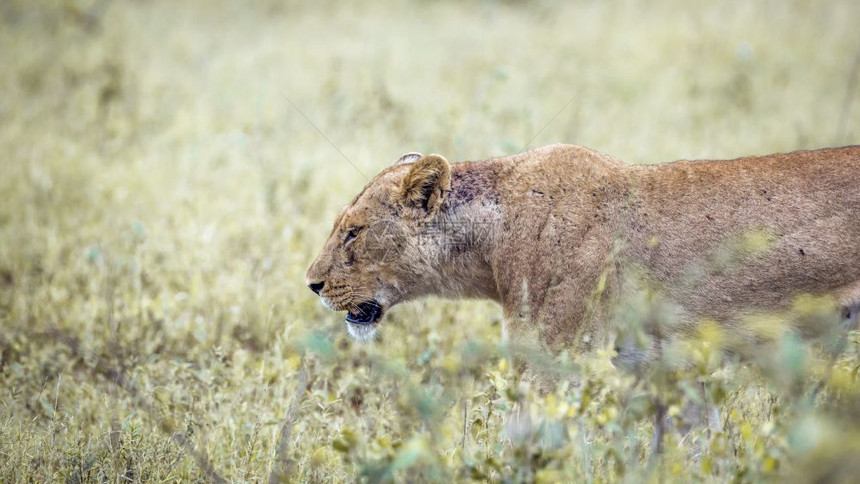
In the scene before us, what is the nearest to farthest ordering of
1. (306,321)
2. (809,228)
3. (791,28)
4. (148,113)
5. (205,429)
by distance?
1. (809,228)
2. (205,429)
3. (306,321)
4. (148,113)
5. (791,28)

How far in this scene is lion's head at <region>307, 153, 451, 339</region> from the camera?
15.1 ft

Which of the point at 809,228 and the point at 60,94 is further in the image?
the point at 60,94

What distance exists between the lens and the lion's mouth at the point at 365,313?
4719 mm

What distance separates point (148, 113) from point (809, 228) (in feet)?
26.5

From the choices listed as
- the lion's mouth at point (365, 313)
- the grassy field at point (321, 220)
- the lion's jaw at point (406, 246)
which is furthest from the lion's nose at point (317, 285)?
the grassy field at point (321, 220)

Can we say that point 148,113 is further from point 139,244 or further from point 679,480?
point 679,480

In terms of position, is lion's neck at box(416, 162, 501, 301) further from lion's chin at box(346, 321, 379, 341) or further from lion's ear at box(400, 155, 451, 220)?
lion's chin at box(346, 321, 379, 341)

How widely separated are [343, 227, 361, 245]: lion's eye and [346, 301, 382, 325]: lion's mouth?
325 mm

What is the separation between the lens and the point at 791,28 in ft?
43.8

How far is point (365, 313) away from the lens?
476cm

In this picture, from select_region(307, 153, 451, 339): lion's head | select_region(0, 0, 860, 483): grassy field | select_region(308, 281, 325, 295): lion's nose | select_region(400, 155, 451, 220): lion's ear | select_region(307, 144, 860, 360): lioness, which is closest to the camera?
select_region(0, 0, 860, 483): grassy field

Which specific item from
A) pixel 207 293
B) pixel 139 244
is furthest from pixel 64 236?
pixel 207 293

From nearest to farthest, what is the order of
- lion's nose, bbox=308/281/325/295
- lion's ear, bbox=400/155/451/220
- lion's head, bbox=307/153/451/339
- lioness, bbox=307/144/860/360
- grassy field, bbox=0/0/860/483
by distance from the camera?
grassy field, bbox=0/0/860/483
lioness, bbox=307/144/860/360
lion's ear, bbox=400/155/451/220
lion's head, bbox=307/153/451/339
lion's nose, bbox=308/281/325/295

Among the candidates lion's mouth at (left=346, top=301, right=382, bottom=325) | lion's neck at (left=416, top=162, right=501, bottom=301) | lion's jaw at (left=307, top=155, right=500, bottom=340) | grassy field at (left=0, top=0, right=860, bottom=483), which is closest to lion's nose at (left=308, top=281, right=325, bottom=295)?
lion's jaw at (left=307, top=155, right=500, bottom=340)
